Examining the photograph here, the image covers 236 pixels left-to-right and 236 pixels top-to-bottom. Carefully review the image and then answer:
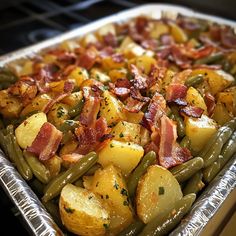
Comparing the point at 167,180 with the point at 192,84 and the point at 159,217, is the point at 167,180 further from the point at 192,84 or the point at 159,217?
the point at 192,84

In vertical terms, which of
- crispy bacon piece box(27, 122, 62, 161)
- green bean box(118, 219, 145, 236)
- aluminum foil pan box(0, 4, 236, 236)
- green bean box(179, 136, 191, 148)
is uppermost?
crispy bacon piece box(27, 122, 62, 161)

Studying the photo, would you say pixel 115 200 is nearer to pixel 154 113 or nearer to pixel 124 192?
pixel 124 192

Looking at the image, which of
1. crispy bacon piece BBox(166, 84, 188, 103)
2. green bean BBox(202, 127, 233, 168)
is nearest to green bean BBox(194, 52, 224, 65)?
crispy bacon piece BBox(166, 84, 188, 103)

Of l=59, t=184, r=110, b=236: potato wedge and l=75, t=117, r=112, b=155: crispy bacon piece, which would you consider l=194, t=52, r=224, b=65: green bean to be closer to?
l=75, t=117, r=112, b=155: crispy bacon piece

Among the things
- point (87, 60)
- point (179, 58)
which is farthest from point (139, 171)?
point (179, 58)

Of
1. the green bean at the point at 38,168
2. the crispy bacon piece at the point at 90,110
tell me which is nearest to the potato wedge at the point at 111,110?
the crispy bacon piece at the point at 90,110
